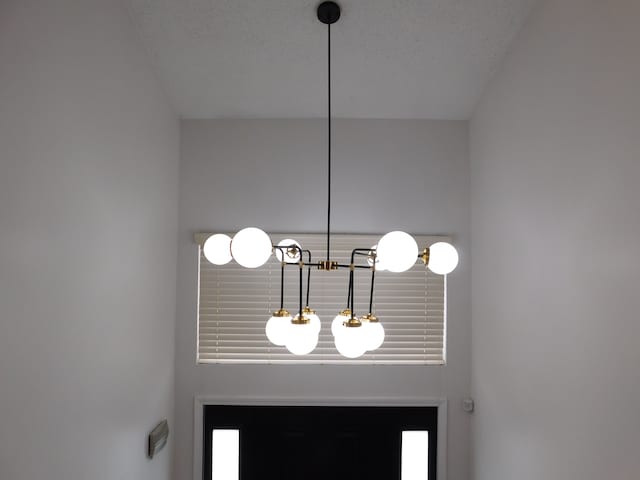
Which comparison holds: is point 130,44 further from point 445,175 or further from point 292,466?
point 292,466

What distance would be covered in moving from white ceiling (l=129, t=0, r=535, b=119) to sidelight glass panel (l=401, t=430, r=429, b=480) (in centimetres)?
219

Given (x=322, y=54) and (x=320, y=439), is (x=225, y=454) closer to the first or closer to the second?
(x=320, y=439)

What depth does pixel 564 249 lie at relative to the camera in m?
1.59

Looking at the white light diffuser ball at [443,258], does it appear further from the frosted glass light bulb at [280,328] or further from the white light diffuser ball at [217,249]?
the white light diffuser ball at [217,249]

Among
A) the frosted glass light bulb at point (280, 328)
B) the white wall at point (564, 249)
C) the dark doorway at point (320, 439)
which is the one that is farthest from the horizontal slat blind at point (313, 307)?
the frosted glass light bulb at point (280, 328)

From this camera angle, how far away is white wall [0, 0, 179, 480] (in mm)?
Result: 1110

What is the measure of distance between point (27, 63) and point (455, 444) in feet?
9.74

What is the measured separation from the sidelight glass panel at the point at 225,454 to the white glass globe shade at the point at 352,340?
5.73 feet

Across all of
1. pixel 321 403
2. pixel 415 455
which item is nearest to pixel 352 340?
pixel 321 403

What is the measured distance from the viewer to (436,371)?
267cm

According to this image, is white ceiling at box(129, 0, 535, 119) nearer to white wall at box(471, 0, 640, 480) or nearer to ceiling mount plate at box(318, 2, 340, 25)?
ceiling mount plate at box(318, 2, 340, 25)

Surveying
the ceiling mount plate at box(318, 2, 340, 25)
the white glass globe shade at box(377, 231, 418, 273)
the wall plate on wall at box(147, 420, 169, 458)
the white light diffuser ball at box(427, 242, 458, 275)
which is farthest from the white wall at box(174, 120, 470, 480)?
the white glass globe shade at box(377, 231, 418, 273)

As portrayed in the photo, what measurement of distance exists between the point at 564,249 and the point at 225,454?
7.87 ft

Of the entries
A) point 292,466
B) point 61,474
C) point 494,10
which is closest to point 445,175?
point 494,10
